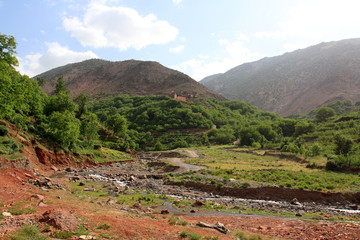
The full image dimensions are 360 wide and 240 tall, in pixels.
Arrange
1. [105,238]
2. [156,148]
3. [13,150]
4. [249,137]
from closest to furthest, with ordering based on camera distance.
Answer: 1. [105,238]
2. [13,150]
3. [156,148]
4. [249,137]

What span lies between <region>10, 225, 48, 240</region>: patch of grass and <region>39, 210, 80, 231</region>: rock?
98cm

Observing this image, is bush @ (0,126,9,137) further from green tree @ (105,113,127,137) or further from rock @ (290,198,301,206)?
green tree @ (105,113,127,137)

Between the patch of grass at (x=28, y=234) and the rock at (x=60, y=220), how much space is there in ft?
3.23

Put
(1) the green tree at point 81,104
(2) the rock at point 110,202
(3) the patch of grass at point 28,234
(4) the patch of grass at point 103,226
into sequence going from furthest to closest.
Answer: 1. (1) the green tree at point 81,104
2. (2) the rock at point 110,202
3. (4) the patch of grass at point 103,226
4. (3) the patch of grass at point 28,234

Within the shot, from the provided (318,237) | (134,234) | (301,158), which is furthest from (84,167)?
(301,158)

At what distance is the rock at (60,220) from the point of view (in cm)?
1080

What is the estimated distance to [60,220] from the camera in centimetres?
1117

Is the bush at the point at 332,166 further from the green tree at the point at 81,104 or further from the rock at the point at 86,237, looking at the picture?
the green tree at the point at 81,104

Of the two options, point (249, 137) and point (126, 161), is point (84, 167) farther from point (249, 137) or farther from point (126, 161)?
point (249, 137)

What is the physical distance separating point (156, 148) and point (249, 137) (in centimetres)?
4223

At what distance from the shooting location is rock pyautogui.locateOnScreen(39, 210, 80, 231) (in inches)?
425

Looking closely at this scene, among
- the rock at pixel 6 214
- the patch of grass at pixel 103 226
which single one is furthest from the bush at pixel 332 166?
the rock at pixel 6 214

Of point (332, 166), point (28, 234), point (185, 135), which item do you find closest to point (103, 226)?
point (28, 234)

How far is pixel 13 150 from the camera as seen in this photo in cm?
2525
